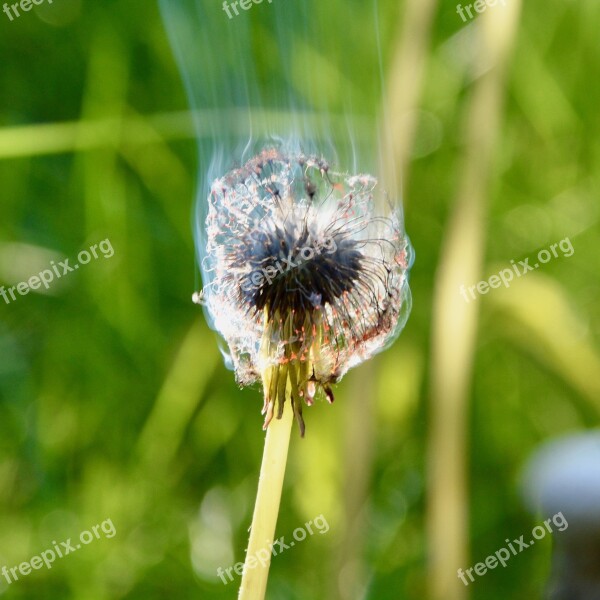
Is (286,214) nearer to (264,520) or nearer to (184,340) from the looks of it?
(264,520)

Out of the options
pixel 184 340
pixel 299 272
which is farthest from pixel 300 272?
pixel 184 340

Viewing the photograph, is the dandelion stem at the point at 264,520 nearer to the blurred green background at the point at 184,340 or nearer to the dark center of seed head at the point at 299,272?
the dark center of seed head at the point at 299,272

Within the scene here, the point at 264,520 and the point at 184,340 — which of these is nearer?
the point at 264,520

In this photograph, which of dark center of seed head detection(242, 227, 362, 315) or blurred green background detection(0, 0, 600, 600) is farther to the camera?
blurred green background detection(0, 0, 600, 600)

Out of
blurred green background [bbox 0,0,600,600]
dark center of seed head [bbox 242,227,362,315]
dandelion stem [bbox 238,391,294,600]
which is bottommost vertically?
dandelion stem [bbox 238,391,294,600]

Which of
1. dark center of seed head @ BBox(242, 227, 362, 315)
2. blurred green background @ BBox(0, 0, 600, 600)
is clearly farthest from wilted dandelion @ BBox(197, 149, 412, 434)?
blurred green background @ BBox(0, 0, 600, 600)

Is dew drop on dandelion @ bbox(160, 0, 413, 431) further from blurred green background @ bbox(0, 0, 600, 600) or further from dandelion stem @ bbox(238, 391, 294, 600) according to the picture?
blurred green background @ bbox(0, 0, 600, 600)

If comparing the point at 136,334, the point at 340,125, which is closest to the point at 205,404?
the point at 136,334
